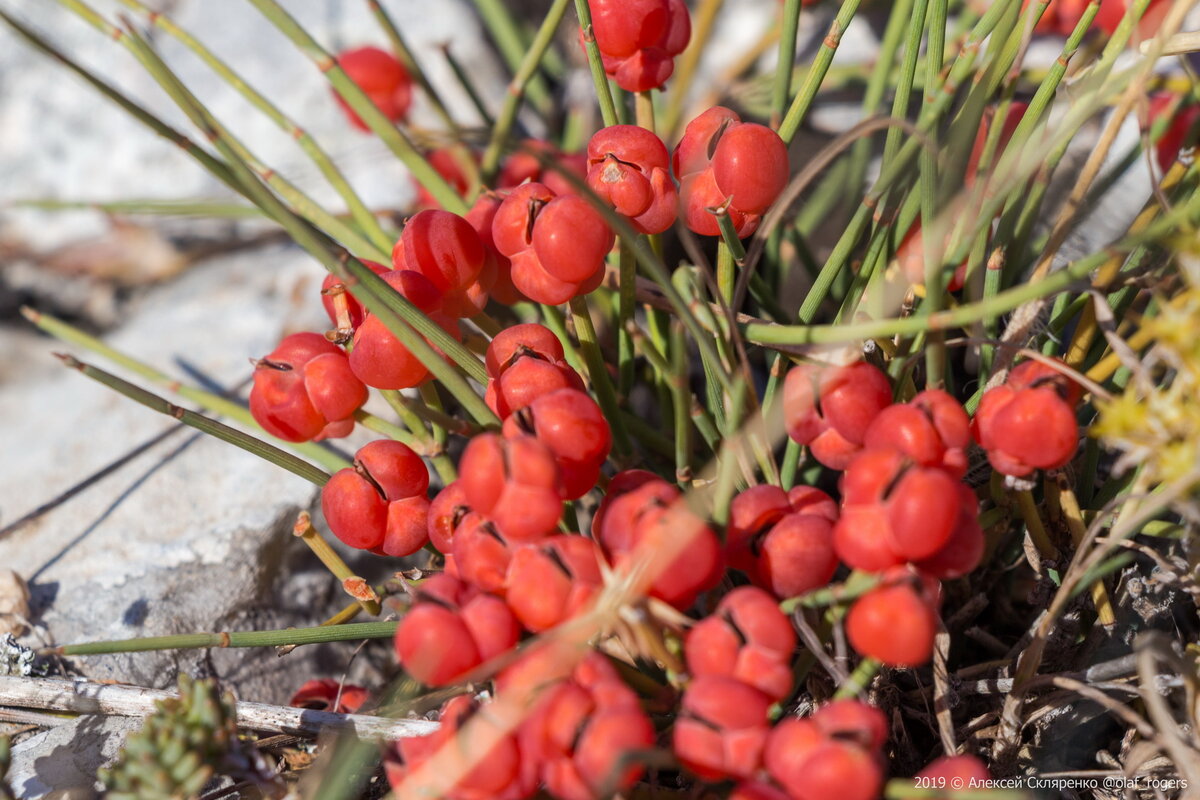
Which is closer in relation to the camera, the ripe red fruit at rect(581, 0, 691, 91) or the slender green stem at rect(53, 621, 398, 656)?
the slender green stem at rect(53, 621, 398, 656)

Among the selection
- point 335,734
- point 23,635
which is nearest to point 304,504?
point 23,635

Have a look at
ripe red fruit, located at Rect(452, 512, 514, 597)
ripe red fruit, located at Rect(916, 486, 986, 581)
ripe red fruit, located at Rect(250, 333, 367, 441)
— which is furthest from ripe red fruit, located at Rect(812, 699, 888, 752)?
ripe red fruit, located at Rect(250, 333, 367, 441)

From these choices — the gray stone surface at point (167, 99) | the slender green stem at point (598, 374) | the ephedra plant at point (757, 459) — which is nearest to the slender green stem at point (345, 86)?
the ephedra plant at point (757, 459)

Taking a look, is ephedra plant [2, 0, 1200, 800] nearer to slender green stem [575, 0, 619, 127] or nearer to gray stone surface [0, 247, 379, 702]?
slender green stem [575, 0, 619, 127]

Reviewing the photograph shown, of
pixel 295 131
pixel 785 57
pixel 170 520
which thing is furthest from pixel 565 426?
pixel 170 520

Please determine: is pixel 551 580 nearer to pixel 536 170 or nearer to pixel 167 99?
pixel 536 170

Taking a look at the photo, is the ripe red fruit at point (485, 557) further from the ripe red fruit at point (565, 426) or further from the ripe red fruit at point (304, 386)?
the ripe red fruit at point (304, 386)
